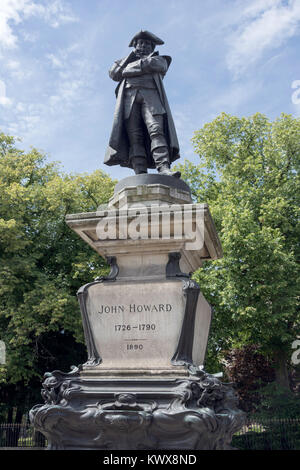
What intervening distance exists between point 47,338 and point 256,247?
1030cm

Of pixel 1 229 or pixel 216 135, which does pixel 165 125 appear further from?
pixel 216 135

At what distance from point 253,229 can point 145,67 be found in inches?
463

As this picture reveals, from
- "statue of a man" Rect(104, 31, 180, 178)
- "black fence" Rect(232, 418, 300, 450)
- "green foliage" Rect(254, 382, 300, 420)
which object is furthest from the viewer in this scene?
"green foliage" Rect(254, 382, 300, 420)

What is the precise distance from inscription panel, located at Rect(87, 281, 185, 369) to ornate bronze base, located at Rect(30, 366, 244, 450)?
35 centimetres

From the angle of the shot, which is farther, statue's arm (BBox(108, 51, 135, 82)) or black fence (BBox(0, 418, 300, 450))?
black fence (BBox(0, 418, 300, 450))

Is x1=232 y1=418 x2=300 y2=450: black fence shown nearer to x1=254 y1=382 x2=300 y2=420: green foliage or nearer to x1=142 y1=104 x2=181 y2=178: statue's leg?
x1=254 y1=382 x2=300 y2=420: green foliage

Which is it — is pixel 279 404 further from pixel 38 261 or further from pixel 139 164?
pixel 139 164

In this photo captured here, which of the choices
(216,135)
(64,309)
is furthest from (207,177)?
(64,309)

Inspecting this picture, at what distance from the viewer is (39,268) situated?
70.8 feet

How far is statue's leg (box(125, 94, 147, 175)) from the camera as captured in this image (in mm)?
6938

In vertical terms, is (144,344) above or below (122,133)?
below

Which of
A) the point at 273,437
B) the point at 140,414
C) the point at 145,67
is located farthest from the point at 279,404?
the point at 145,67

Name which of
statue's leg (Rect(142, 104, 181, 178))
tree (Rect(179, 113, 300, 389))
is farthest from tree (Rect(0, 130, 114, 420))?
statue's leg (Rect(142, 104, 181, 178))

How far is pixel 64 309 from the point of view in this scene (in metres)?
18.2
